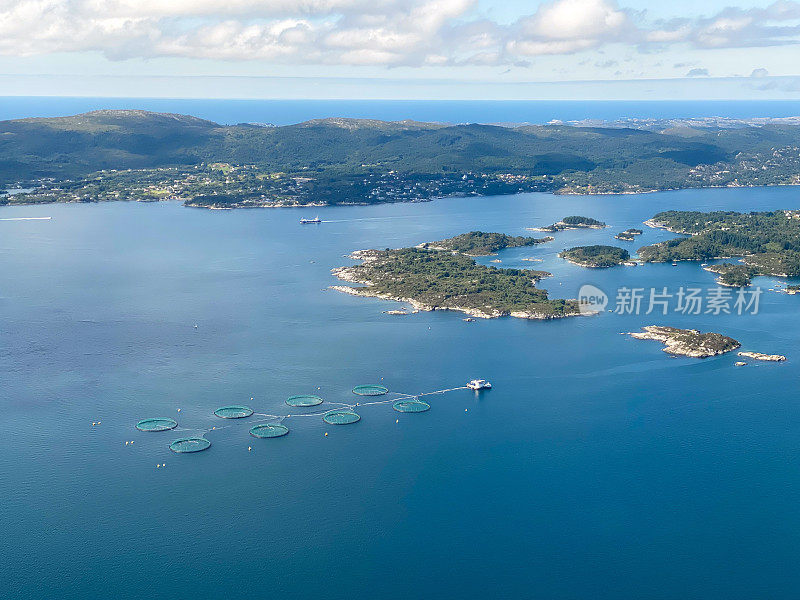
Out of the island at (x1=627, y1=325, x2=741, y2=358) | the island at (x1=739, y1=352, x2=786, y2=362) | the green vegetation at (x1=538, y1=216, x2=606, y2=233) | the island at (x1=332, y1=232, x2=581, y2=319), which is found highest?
the green vegetation at (x1=538, y1=216, x2=606, y2=233)

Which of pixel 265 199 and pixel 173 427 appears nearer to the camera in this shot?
pixel 173 427

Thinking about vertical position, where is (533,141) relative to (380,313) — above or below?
above

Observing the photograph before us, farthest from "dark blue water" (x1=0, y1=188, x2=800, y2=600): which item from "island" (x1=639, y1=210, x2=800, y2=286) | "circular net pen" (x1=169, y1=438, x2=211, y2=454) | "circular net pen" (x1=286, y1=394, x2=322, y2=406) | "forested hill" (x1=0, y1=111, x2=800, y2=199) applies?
"forested hill" (x1=0, y1=111, x2=800, y2=199)

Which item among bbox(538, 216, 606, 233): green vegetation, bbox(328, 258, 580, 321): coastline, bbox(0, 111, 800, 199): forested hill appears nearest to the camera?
bbox(328, 258, 580, 321): coastline

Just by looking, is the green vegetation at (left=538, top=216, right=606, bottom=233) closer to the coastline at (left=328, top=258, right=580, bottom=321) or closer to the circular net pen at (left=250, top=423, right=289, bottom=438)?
the coastline at (left=328, top=258, right=580, bottom=321)

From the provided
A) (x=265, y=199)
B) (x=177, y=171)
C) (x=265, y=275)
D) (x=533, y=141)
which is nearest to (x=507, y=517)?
(x=265, y=275)

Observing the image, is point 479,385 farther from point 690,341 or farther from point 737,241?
point 737,241

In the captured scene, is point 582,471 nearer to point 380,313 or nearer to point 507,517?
point 507,517
